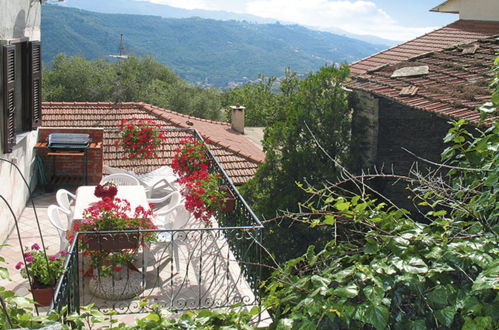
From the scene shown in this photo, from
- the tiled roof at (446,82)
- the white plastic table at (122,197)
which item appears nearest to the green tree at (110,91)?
the white plastic table at (122,197)

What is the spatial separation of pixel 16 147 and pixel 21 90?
99 cm

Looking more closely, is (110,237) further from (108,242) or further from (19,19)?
(19,19)

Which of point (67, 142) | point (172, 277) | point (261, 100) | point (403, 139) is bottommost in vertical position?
point (261, 100)

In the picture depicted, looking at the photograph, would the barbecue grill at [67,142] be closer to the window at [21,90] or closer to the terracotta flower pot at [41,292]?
the window at [21,90]

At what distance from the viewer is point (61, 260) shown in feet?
19.2

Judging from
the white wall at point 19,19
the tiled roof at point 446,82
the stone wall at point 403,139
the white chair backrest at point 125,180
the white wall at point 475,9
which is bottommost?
the white chair backrest at point 125,180

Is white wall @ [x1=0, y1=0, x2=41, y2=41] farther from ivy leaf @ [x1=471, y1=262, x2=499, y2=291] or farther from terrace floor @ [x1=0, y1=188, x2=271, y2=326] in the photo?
ivy leaf @ [x1=471, y1=262, x2=499, y2=291]

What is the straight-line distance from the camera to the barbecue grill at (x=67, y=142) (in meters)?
10.3

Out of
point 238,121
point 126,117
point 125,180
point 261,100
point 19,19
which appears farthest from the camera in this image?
point 261,100

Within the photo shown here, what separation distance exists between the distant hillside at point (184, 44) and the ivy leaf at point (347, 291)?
102 m

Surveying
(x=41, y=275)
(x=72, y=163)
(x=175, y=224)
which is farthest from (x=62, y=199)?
(x=72, y=163)

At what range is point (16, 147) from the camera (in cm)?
852

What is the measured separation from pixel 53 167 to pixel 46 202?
1130 mm

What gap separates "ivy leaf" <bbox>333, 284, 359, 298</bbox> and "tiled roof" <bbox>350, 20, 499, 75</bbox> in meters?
7.76
